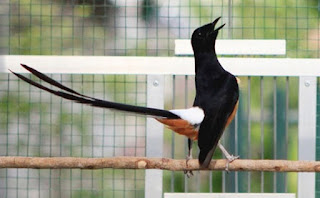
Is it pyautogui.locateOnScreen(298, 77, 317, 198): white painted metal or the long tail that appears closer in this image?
the long tail

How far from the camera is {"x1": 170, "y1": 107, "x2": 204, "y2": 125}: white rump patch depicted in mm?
1821

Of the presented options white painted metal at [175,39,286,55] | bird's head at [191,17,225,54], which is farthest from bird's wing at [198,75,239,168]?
white painted metal at [175,39,286,55]

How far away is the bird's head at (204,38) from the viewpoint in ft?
6.84

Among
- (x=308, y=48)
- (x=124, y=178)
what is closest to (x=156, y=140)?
(x=124, y=178)

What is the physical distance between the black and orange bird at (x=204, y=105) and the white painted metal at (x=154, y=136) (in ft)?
0.56

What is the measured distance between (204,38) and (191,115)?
30 cm

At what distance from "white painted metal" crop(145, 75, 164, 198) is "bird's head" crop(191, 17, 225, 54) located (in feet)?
0.56

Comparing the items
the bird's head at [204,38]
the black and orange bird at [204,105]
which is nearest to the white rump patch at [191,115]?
the black and orange bird at [204,105]

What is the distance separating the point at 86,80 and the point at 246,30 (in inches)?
21.6

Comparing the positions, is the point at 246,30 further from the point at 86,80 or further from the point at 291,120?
the point at 86,80

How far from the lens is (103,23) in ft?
8.43

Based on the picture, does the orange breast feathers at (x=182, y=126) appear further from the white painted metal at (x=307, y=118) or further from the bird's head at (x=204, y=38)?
the white painted metal at (x=307, y=118)

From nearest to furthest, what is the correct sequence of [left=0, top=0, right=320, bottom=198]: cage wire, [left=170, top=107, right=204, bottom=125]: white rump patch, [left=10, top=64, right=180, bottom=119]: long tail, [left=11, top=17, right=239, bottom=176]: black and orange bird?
[left=10, top=64, right=180, bottom=119]: long tail → [left=11, top=17, right=239, bottom=176]: black and orange bird → [left=170, top=107, right=204, bottom=125]: white rump patch → [left=0, top=0, right=320, bottom=198]: cage wire

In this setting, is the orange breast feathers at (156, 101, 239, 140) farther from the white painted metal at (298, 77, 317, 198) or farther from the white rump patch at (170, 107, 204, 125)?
the white painted metal at (298, 77, 317, 198)
